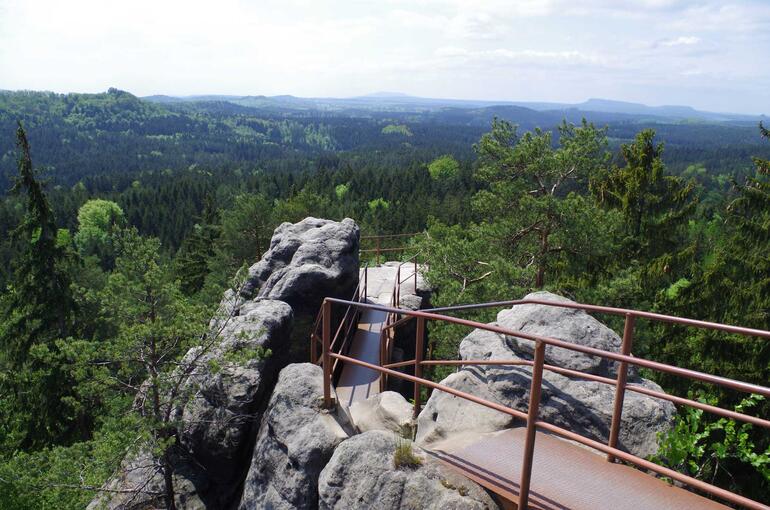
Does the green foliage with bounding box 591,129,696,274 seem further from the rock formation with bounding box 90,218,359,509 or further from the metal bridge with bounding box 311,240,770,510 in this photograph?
the metal bridge with bounding box 311,240,770,510

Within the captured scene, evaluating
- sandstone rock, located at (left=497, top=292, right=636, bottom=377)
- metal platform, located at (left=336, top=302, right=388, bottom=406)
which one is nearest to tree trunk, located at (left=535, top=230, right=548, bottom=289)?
metal platform, located at (left=336, top=302, right=388, bottom=406)

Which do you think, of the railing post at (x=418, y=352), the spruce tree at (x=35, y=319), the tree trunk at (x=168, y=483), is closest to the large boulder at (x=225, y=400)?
the tree trunk at (x=168, y=483)

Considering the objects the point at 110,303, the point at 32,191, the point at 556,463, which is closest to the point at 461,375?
the point at 556,463

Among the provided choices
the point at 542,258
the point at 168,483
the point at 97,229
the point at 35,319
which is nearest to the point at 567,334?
the point at 168,483

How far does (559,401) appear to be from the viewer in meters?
5.50

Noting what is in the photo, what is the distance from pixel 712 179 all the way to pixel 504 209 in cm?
14963

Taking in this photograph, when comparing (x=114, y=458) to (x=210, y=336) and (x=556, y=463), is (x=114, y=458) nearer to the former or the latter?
(x=210, y=336)

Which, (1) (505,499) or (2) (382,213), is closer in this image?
(1) (505,499)

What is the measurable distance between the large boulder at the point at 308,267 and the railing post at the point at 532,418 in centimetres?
779

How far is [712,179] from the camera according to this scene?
136 metres

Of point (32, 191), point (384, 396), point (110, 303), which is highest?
point (32, 191)

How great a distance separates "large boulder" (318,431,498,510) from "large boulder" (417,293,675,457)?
570 millimetres

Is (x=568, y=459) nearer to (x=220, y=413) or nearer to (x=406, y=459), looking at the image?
(x=406, y=459)

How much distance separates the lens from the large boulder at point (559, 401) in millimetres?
5098
